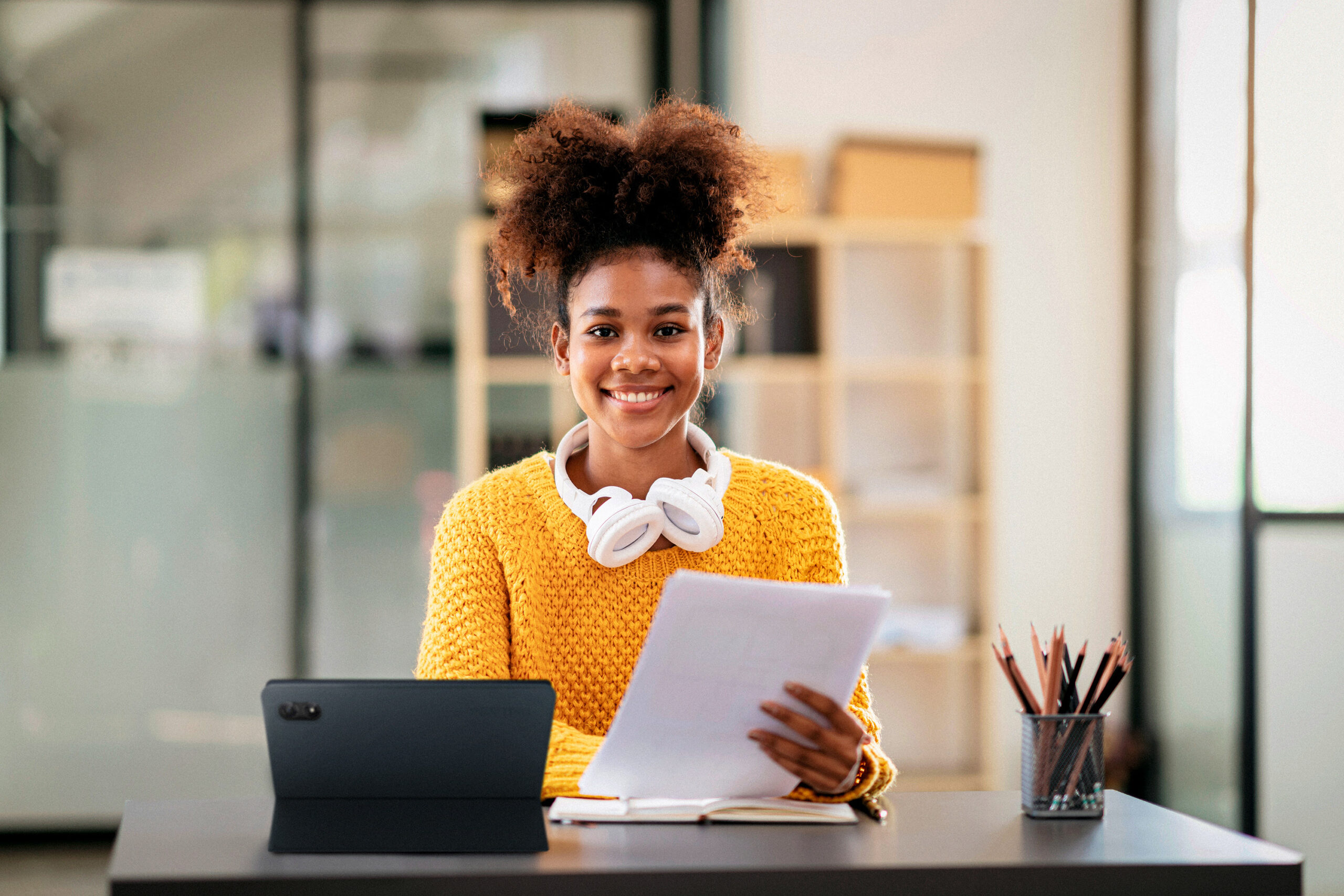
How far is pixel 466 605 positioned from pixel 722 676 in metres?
0.51

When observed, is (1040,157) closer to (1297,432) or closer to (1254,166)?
(1254,166)

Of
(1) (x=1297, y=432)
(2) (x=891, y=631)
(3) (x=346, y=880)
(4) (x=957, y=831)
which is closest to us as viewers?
(3) (x=346, y=880)

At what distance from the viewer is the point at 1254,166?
9.71 ft

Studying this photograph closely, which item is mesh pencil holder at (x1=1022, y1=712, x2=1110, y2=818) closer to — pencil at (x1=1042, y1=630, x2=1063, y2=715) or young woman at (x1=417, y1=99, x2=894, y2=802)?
pencil at (x1=1042, y1=630, x2=1063, y2=715)

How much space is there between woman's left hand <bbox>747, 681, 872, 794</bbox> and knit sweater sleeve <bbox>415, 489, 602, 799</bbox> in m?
0.28

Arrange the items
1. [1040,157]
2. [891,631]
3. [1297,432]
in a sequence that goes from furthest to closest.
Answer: [1040,157], [891,631], [1297,432]

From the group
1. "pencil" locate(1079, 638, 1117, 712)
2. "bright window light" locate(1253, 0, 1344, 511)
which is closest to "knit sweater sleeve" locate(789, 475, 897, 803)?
"pencil" locate(1079, 638, 1117, 712)

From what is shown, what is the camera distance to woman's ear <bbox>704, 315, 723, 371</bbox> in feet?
5.29

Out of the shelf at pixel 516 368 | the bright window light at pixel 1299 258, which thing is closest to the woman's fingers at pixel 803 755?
the bright window light at pixel 1299 258

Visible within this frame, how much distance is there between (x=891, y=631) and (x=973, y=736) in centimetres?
52

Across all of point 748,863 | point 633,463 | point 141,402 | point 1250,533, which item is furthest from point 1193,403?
point 141,402

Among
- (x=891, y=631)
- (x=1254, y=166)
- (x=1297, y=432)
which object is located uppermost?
(x=1254, y=166)

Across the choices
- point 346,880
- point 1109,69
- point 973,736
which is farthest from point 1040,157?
point 346,880

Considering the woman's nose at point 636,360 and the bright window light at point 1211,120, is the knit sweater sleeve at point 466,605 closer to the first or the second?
the woman's nose at point 636,360
